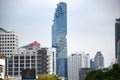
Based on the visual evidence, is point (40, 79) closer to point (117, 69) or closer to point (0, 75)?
point (0, 75)

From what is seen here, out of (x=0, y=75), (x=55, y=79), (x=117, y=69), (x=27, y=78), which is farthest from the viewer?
(x=55, y=79)

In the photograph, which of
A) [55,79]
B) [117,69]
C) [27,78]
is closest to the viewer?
[117,69]

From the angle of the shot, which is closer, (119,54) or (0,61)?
(0,61)

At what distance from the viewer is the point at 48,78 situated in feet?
549

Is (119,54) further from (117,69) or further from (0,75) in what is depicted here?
(117,69)

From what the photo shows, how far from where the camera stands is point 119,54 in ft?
560

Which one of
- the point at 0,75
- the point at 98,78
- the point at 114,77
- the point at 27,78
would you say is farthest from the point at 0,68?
the point at 114,77

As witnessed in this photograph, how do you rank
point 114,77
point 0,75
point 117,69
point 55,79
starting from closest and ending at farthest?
point 114,77 < point 117,69 < point 0,75 < point 55,79

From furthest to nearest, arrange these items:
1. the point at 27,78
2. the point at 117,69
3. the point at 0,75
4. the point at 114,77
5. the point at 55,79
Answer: the point at 55,79
the point at 27,78
the point at 0,75
the point at 117,69
the point at 114,77

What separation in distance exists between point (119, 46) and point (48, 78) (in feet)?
77.0

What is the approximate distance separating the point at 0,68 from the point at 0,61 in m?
1.41

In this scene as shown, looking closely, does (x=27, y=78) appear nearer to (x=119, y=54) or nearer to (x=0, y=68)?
(x=0, y=68)

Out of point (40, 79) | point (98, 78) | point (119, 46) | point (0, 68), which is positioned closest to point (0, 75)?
point (0, 68)

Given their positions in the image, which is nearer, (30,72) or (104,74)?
(104,74)
